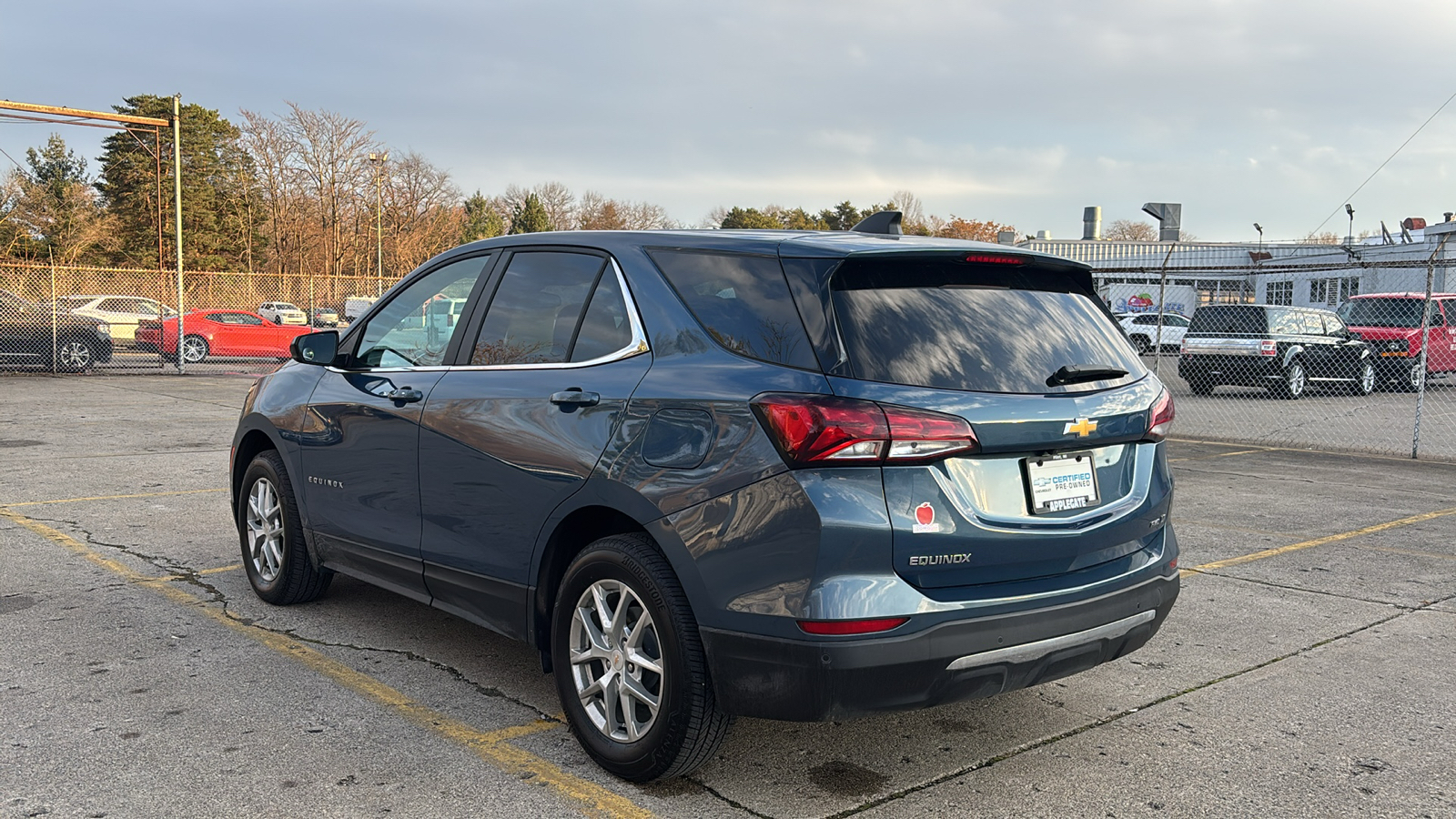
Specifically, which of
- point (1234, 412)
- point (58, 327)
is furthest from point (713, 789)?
point (58, 327)

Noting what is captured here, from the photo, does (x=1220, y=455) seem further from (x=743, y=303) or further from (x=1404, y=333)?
(x=1404, y=333)

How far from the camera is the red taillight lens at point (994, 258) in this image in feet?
11.6

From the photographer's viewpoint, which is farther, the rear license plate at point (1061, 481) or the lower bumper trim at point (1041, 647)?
the rear license plate at point (1061, 481)

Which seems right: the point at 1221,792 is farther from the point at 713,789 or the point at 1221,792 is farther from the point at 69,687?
the point at 69,687

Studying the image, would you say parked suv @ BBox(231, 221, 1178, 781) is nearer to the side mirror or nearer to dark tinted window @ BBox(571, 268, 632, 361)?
dark tinted window @ BBox(571, 268, 632, 361)

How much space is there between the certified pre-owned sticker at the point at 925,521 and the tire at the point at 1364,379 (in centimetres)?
2070

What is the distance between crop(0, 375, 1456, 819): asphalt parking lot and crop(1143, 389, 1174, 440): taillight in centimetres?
105

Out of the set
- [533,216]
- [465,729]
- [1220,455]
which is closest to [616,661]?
[465,729]

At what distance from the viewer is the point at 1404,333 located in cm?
2147

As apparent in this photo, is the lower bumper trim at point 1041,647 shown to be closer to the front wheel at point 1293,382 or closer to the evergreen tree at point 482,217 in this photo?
the front wheel at point 1293,382

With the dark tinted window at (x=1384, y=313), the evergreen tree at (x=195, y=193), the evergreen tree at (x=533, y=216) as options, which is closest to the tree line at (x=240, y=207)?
the evergreen tree at (x=195, y=193)

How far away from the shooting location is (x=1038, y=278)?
3.75 meters

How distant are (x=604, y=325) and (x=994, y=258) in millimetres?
1258

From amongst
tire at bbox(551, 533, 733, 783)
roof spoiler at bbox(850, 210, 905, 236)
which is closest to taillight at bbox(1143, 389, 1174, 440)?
roof spoiler at bbox(850, 210, 905, 236)
